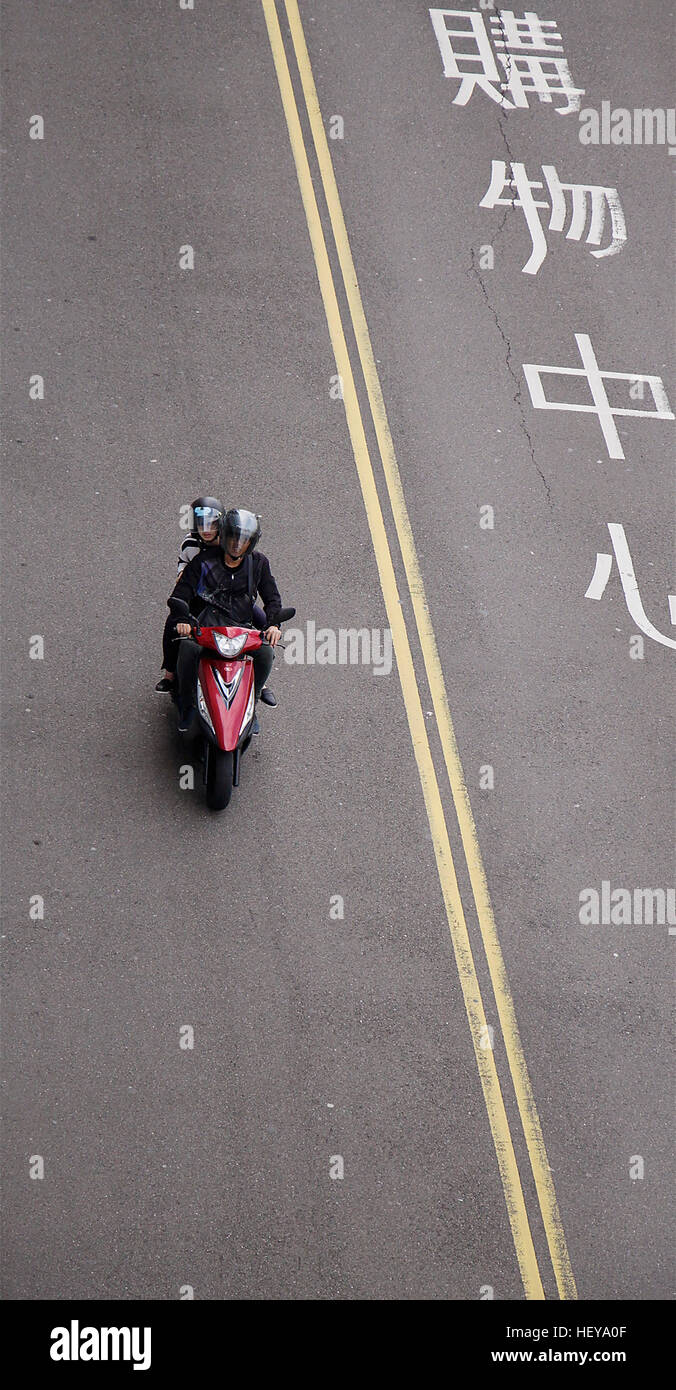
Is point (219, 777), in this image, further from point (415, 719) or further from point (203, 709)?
point (415, 719)

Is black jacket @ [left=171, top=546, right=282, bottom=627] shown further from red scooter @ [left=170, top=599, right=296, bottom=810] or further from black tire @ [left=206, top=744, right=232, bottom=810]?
black tire @ [left=206, top=744, right=232, bottom=810]

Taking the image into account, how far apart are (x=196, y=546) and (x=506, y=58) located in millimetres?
8989

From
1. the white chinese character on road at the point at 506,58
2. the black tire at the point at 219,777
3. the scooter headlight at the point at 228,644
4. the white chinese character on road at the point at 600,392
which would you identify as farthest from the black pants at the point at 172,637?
the white chinese character on road at the point at 506,58

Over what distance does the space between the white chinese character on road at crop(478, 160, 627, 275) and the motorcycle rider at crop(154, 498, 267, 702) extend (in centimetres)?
636

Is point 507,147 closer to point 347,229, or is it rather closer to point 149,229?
point 347,229

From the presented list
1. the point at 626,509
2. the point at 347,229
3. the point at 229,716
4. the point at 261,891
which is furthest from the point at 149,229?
the point at 261,891

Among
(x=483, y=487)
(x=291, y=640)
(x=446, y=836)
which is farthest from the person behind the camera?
(x=483, y=487)

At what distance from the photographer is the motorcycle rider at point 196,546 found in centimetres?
A: 962

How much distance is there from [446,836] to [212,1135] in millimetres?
2792

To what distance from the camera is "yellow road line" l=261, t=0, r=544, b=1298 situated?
864 centimetres

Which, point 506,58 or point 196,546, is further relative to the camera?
point 506,58

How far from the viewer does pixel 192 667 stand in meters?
9.69

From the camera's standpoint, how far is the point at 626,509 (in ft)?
41.4

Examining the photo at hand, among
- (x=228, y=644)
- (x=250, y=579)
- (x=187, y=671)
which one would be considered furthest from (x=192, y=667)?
(x=250, y=579)
